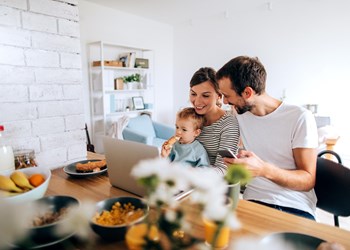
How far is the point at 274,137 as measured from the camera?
129 centimetres

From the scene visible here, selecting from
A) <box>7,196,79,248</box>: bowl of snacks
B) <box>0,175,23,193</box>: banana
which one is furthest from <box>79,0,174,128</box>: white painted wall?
<box>7,196,79,248</box>: bowl of snacks

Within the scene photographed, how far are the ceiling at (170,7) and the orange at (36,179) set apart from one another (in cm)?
357

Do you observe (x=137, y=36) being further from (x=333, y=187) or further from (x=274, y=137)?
(x=333, y=187)

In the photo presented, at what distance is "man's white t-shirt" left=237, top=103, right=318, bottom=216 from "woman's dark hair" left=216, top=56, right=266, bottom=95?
6.3 inches

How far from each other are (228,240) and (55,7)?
1323mm

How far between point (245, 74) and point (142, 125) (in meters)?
2.95

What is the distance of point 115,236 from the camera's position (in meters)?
0.65

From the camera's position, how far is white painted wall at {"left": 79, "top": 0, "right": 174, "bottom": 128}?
3877 millimetres

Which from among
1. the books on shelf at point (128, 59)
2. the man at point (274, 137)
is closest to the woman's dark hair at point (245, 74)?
the man at point (274, 137)

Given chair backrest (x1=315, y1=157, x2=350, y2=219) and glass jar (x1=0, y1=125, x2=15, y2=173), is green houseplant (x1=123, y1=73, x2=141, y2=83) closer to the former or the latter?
glass jar (x1=0, y1=125, x2=15, y2=173)

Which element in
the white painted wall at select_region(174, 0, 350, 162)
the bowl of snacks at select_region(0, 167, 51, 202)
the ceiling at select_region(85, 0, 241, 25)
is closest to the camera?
the bowl of snacks at select_region(0, 167, 51, 202)

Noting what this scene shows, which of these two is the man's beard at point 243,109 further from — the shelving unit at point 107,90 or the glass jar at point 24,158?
the shelving unit at point 107,90

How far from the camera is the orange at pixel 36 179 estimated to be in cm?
83

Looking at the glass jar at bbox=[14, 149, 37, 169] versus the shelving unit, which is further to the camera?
the shelving unit
